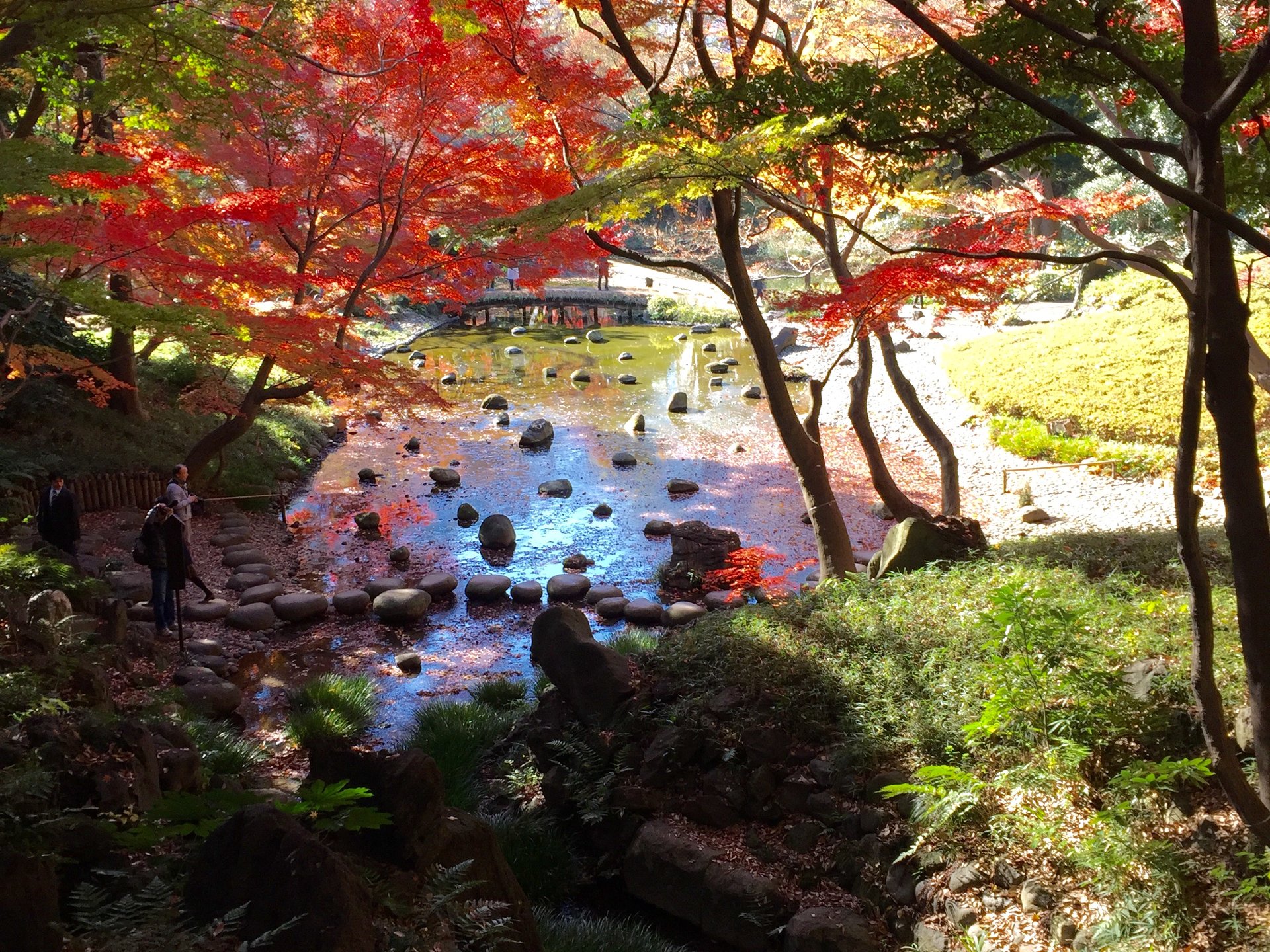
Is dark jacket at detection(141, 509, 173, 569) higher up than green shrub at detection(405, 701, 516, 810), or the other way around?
dark jacket at detection(141, 509, 173, 569)

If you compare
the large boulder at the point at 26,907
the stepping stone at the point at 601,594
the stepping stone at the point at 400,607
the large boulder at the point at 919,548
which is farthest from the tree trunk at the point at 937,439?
the large boulder at the point at 26,907

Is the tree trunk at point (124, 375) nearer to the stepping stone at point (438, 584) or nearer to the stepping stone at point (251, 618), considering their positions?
the stepping stone at point (251, 618)

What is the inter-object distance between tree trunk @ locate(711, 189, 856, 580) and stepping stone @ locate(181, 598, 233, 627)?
6411 millimetres

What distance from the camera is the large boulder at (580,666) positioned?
280 inches

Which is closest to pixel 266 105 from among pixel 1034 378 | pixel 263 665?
pixel 263 665

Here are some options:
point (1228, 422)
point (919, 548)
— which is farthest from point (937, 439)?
point (1228, 422)

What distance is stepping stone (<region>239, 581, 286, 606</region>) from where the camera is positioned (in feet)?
35.0

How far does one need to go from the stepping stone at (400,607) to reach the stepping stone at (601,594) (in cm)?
197

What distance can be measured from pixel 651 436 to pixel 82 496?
34.1 ft

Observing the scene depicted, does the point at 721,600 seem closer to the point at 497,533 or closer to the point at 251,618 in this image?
the point at 497,533

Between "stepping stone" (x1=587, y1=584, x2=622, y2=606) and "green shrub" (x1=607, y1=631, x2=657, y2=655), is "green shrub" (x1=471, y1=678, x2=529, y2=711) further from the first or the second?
"stepping stone" (x1=587, y1=584, x2=622, y2=606)

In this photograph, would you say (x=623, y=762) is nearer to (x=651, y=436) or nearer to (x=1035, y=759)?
(x=1035, y=759)

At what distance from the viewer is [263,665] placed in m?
9.42

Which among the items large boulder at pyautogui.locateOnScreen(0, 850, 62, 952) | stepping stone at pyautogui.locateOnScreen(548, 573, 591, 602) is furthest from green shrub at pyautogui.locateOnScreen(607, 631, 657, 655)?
large boulder at pyautogui.locateOnScreen(0, 850, 62, 952)
